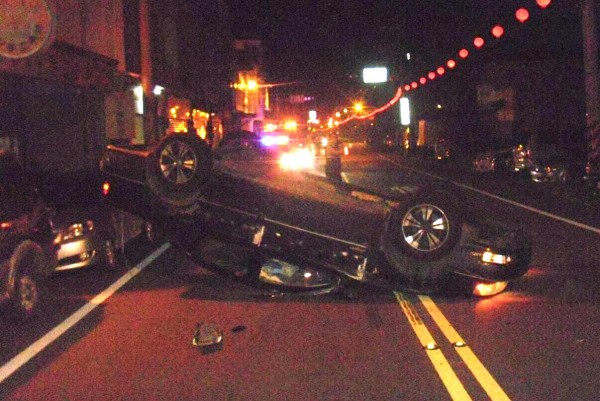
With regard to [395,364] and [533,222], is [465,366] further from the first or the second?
[533,222]

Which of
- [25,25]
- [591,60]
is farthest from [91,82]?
[591,60]

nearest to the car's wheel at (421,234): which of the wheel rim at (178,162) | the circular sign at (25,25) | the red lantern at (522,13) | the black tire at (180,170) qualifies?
the black tire at (180,170)

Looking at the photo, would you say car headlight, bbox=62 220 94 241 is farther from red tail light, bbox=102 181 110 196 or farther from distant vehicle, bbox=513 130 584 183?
distant vehicle, bbox=513 130 584 183

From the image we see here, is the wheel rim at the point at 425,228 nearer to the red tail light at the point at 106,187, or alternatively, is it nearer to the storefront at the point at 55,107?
the red tail light at the point at 106,187

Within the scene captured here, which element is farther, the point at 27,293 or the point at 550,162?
the point at 550,162

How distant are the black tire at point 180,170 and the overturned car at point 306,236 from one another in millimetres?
11

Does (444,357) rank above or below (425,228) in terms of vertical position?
below

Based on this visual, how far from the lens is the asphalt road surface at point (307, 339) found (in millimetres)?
6305

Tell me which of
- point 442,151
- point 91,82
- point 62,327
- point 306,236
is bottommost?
point 62,327

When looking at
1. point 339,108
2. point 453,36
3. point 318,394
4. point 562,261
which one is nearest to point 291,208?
point 318,394

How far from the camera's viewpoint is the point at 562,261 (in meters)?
12.3

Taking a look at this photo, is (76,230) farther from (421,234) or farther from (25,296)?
(421,234)

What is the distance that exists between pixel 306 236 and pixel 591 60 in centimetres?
1809

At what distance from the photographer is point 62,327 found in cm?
848
